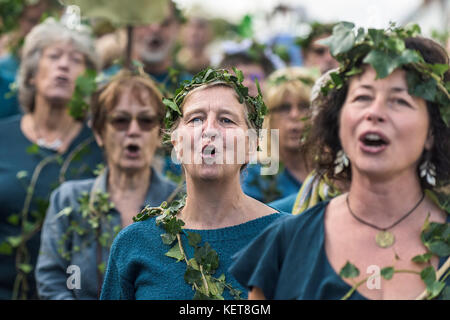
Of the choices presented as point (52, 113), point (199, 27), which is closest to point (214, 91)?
point (52, 113)

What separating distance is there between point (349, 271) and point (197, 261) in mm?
800

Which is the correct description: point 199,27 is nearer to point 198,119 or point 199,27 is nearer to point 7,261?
point 7,261

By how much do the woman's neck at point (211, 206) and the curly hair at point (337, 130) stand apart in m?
0.40

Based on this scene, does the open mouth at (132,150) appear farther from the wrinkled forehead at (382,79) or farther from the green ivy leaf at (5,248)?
the wrinkled forehead at (382,79)

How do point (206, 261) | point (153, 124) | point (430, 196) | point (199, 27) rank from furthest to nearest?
1. point (199, 27)
2. point (153, 124)
3. point (206, 261)
4. point (430, 196)

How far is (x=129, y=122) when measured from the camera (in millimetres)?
4852

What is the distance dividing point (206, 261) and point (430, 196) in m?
0.91

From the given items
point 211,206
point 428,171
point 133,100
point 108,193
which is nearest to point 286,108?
point 133,100

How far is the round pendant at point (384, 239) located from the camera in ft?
8.81

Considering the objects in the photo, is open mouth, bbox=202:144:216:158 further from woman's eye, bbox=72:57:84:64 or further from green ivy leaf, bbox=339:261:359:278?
woman's eye, bbox=72:57:84:64
